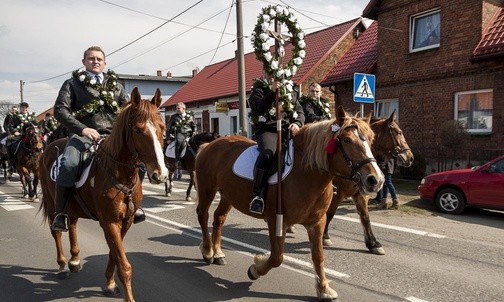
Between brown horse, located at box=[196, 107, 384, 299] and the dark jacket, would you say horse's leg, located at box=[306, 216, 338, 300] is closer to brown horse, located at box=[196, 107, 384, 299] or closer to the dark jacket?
brown horse, located at box=[196, 107, 384, 299]

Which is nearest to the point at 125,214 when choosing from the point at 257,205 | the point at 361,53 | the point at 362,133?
the point at 257,205

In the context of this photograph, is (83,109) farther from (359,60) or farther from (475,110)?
(359,60)

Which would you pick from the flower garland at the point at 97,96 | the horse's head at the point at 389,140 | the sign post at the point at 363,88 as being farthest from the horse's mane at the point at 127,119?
the sign post at the point at 363,88

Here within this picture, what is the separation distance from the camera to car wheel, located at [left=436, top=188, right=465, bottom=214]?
29.7ft

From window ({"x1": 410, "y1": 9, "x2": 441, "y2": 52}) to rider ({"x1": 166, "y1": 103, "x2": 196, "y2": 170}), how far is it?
9114 mm

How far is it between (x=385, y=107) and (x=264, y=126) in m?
12.5

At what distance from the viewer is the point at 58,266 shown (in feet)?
17.2

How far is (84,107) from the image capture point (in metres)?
4.58

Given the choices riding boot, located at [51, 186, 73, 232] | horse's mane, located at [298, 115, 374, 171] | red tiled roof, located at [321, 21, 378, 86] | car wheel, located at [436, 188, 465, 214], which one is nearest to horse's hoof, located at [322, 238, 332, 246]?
horse's mane, located at [298, 115, 374, 171]

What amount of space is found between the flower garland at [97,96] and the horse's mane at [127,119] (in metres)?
0.70

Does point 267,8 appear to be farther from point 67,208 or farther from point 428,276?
point 428,276

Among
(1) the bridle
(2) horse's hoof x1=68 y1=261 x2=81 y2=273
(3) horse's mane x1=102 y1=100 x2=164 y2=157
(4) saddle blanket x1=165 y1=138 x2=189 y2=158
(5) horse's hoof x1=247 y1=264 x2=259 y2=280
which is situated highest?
(3) horse's mane x1=102 y1=100 x2=164 y2=157

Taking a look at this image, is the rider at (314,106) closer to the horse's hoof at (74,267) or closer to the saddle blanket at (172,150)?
the horse's hoof at (74,267)

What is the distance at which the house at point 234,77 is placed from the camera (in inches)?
844
